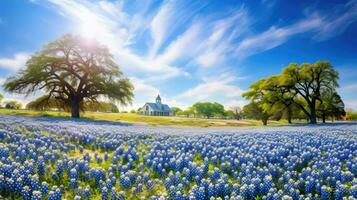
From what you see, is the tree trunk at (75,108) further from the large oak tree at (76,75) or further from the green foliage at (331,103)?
the green foliage at (331,103)

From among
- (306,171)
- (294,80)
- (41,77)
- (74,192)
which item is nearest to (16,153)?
(74,192)

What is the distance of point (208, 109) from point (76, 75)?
411 feet

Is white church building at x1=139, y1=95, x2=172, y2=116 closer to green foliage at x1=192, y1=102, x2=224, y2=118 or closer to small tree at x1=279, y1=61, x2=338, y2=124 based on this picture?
green foliage at x1=192, y1=102, x2=224, y2=118

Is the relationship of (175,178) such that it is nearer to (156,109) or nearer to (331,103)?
(331,103)

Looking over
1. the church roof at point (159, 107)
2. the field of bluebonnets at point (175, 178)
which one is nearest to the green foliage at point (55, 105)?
the field of bluebonnets at point (175, 178)

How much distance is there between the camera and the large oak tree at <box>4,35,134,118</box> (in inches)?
1796

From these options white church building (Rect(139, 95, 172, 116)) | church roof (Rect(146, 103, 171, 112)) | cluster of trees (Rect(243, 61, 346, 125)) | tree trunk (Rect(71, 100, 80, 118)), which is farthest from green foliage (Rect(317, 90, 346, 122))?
church roof (Rect(146, 103, 171, 112))

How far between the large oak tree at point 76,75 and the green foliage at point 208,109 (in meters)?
120

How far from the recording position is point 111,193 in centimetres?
644

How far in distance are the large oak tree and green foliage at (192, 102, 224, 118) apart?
394 ft

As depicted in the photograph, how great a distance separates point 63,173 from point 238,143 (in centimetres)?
808

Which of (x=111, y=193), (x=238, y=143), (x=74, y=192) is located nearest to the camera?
(x=111, y=193)

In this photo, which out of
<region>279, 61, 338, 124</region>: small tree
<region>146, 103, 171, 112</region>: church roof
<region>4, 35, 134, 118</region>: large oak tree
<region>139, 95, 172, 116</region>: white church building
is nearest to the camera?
<region>4, 35, 134, 118</region>: large oak tree

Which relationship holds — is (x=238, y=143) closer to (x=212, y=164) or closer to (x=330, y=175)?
(x=212, y=164)
